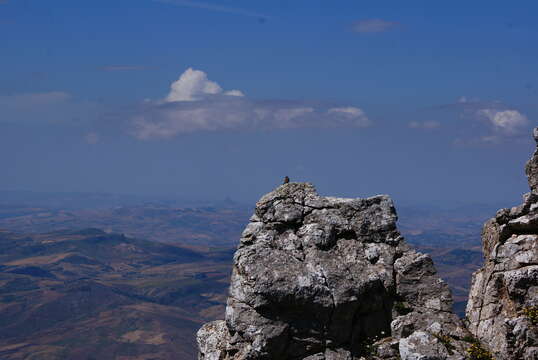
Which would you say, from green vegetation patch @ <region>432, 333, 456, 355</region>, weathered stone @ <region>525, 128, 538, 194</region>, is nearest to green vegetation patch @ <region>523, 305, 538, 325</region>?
green vegetation patch @ <region>432, 333, 456, 355</region>

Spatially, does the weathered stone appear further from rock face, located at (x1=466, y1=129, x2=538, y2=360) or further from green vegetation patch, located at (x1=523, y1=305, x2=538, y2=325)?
green vegetation patch, located at (x1=523, y1=305, x2=538, y2=325)

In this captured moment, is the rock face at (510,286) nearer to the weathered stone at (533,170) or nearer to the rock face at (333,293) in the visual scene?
the weathered stone at (533,170)

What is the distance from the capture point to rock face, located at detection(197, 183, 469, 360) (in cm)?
2947

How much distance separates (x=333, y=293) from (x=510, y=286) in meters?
8.42

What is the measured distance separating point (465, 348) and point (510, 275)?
13.7ft

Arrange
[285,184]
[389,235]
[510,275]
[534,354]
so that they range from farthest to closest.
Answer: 1. [285,184]
2. [389,235]
3. [510,275]
4. [534,354]

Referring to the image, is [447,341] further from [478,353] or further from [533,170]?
[533,170]

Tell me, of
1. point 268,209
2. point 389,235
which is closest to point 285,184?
point 268,209

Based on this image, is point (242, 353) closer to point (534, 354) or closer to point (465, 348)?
point (465, 348)

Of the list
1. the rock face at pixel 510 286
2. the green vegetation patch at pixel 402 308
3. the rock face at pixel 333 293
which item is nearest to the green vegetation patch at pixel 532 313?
the rock face at pixel 510 286

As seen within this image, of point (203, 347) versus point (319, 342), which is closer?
point (319, 342)

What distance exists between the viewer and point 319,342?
29.7 m

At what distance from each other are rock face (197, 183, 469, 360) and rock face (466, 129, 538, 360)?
4.99 feet

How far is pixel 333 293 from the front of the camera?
30.0m
